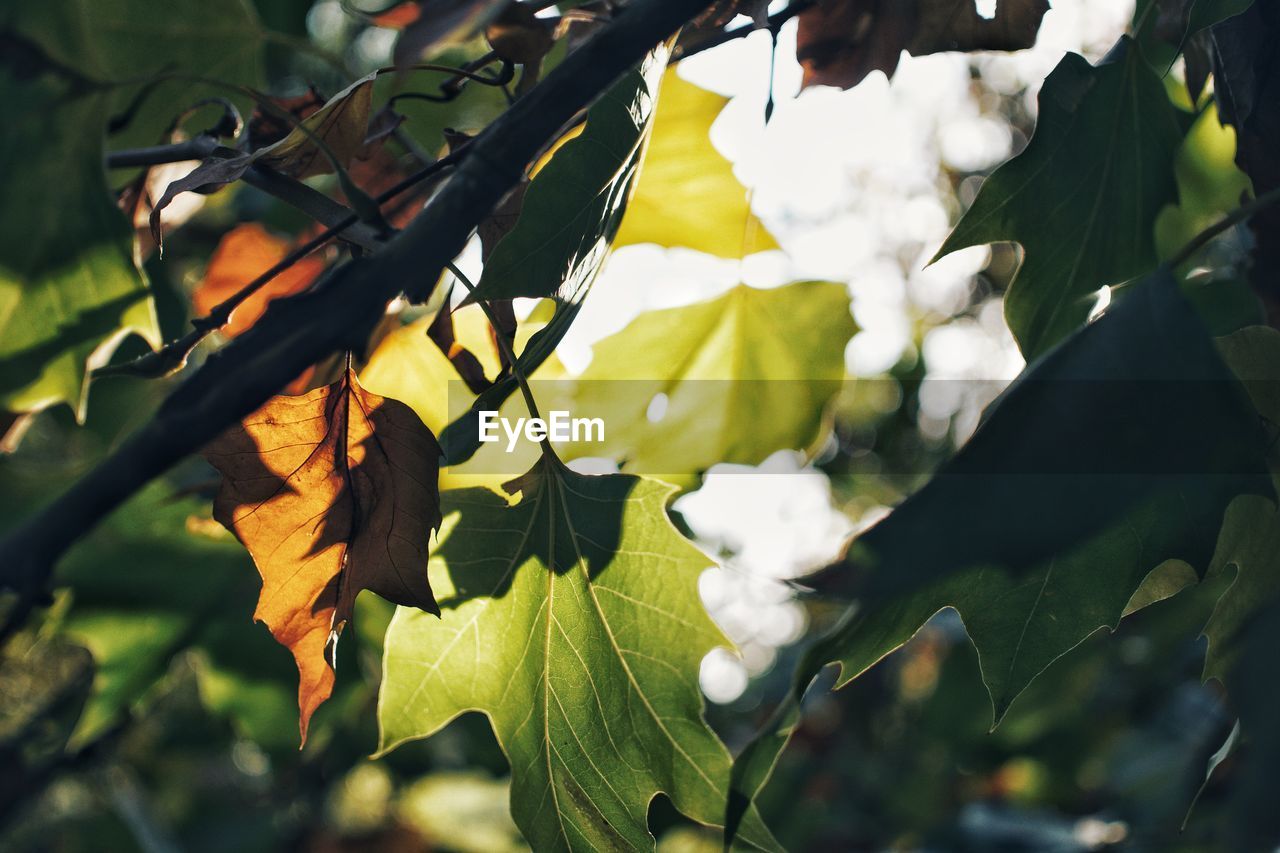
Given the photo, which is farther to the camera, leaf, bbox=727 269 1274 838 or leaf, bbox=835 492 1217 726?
leaf, bbox=835 492 1217 726

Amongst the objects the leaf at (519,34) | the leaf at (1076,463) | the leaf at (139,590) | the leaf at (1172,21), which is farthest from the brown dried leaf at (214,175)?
the leaf at (139,590)

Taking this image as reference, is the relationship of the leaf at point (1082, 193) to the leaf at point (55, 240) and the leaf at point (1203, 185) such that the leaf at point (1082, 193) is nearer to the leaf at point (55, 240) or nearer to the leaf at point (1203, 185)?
the leaf at point (1203, 185)

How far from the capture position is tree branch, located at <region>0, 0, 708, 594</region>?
214 millimetres

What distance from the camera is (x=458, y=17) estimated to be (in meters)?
0.24

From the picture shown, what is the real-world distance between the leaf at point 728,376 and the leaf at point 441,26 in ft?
1.10

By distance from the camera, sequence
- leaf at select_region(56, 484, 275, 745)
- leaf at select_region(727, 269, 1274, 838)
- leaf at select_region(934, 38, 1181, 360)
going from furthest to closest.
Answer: leaf at select_region(56, 484, 275, 745), leaf at select_region(934, 38, 1181, 360), leaf at select_region(727, 269, 1274, 838)

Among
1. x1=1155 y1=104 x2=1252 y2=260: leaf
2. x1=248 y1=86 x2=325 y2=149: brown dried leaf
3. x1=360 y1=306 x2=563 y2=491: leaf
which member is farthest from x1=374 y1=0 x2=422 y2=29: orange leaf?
x1=1155 y1=104 x2=1252 y2=260: leaf

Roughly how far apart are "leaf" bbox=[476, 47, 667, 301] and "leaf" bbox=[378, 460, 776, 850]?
0.35ft

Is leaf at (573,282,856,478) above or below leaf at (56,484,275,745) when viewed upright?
above

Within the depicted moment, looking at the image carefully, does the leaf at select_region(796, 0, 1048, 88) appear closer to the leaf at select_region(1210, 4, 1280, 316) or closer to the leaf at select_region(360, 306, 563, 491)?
the leaf at select_region(1210, 4, 1280, 316)

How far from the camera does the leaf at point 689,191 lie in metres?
0.55

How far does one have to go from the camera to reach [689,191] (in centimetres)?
58

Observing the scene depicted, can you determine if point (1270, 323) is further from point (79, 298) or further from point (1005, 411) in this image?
point (79, 298)

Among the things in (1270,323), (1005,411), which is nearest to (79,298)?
(1005,411)
